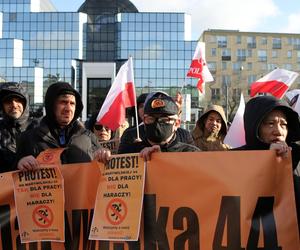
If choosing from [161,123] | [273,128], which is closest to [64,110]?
[161,123]

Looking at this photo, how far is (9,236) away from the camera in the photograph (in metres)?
3.69

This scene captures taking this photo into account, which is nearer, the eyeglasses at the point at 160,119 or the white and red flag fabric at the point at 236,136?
the eyeglasses at the point at 160,119

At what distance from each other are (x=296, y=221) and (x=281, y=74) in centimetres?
483

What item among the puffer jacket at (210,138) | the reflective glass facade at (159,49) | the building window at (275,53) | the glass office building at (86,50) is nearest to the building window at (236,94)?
the reflective glass facade at (159,49)

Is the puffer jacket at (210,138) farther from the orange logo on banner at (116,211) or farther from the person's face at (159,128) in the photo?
the orange logo on banner at (116,211)

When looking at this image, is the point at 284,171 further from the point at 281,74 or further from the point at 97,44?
the point at 97,44

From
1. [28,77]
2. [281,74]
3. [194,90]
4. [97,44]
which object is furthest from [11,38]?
[281,74]

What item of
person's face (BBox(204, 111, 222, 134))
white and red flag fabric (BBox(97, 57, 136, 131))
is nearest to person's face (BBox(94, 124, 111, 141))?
white and red flag fabric (BBox(97, 57, 136, 131))

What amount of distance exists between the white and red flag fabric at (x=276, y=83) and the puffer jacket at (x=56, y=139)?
12.9 feet

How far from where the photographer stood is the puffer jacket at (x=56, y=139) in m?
3.83

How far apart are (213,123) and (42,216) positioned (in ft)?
9.83

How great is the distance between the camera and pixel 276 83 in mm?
7480

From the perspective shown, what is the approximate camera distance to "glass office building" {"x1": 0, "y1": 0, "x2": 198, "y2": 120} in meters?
66.3

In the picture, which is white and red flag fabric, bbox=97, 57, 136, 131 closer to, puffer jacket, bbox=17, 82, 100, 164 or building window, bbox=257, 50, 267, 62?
puffer jacket, bbox=17, 82, 100, 164
